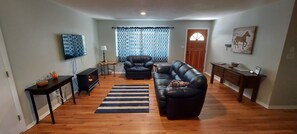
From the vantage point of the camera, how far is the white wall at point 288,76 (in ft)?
8.64

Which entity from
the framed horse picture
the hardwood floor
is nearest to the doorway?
the hardwood floor

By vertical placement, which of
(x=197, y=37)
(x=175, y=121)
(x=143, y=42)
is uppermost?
(x=197, y=37)

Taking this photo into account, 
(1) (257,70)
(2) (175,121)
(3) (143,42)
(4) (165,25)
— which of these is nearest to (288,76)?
(1) (257,70)

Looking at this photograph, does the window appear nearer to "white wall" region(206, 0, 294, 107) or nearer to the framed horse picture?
"white wall" region(206, 0, 294, 107)

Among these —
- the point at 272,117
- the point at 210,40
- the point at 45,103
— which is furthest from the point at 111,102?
the point at 210,40

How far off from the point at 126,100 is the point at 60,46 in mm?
2052

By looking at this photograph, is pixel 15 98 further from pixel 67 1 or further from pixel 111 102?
pixel 67 1

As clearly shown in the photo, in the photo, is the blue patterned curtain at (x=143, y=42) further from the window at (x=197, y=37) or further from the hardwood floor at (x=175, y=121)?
the hardwood floor at (x=175, y=121)

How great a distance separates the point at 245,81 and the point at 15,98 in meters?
4.54

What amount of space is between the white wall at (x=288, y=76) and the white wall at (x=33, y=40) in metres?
4.82

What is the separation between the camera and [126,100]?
11.1 feet

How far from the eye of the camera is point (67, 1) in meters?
2.88

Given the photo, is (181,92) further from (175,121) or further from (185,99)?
(175,121)

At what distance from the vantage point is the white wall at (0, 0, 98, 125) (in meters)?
2.06
